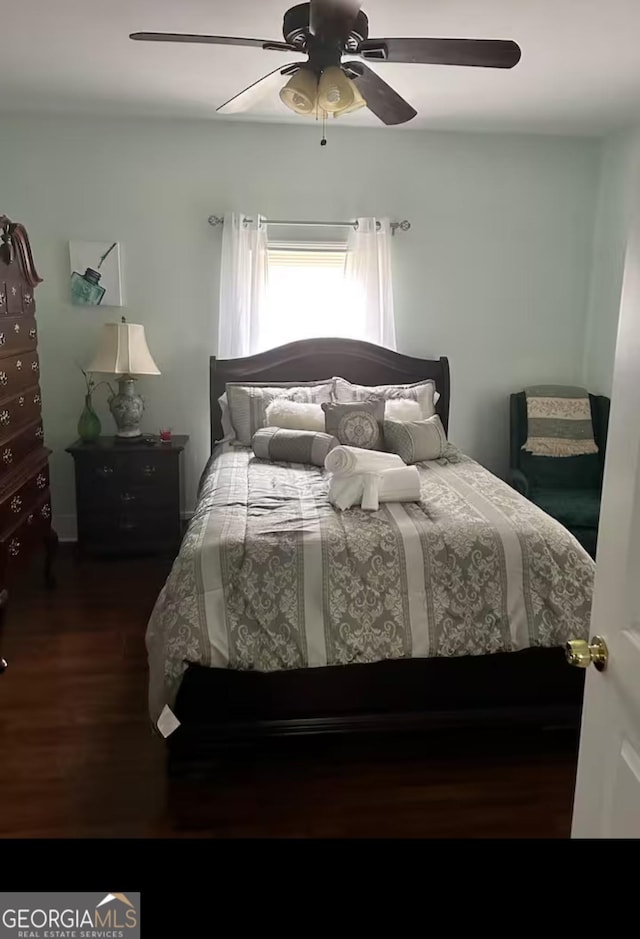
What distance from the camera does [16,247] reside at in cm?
336

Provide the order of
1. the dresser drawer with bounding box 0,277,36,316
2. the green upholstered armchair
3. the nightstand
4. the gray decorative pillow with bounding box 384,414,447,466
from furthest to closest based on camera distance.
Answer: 1. the nightstand
2. the green upholstered armchair
3. the gray decorative pillow with bounding box 384,414,447,466
4. the dresser drawer with bounding box 0,277,36,316

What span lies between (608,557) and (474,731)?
4.78ft

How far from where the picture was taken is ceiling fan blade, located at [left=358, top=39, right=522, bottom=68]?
2195 millimetres

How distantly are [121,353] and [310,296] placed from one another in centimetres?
126

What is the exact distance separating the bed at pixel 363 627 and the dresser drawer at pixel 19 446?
127 centimetres

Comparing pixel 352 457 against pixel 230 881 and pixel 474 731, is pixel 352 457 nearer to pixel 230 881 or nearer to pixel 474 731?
pixel 474 731

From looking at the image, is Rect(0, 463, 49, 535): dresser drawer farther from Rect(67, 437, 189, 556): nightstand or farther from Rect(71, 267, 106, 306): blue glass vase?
Rect(71, 267, 106, 306): blue glass vase

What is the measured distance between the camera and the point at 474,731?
239cm

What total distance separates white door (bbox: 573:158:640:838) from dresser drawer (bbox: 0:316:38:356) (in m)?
2.85

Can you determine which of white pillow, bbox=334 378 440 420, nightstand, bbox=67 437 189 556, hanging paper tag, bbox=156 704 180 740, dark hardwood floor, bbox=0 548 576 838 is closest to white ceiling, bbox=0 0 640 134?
white pillow, bbox=334 378 440 420

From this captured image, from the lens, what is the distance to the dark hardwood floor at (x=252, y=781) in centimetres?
202

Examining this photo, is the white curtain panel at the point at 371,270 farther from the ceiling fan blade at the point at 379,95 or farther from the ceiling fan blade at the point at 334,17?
the ceiling fan blade at the point at 334,17

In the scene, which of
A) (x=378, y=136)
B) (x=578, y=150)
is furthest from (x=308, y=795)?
(x=578, y=150)

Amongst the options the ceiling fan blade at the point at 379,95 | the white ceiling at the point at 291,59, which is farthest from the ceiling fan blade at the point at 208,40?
the white ceiling at the point at 291,59
